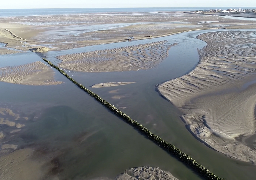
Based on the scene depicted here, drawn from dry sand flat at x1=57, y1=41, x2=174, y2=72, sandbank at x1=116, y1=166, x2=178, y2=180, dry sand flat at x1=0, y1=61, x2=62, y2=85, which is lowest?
sandbank at x1=116, y1=166, x2=178, y2=180

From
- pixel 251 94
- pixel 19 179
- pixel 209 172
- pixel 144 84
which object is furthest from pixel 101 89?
pixel 251 94

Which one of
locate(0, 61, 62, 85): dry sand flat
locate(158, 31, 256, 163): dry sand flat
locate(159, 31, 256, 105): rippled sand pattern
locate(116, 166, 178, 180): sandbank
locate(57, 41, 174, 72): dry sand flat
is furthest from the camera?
locate(57, 41, 174, 72): dry sand flat

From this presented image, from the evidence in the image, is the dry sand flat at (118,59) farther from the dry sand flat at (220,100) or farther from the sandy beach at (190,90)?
the dry sand flat at (220,100)

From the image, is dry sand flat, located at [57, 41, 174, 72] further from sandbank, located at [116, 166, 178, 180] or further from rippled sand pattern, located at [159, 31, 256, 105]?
sandbank, located at [116, 166, 178, 180]

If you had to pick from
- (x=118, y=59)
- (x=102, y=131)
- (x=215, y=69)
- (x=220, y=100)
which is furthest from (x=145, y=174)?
(x=118, y=59)

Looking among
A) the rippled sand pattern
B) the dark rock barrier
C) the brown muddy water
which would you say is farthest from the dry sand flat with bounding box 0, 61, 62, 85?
the rippled sand pattern
